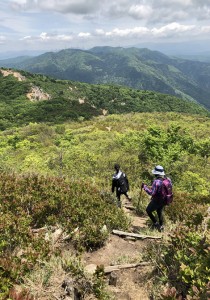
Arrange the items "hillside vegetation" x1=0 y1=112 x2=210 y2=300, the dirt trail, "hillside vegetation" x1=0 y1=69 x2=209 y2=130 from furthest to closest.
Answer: "hillside vegetation" x1=0 y1=69 x2=209 y2=130 < the dirt trail < "hillside vegetation" x1=0 y1=112 x2=210 y2=300

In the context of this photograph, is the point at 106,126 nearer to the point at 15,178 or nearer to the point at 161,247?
the point at 15,178

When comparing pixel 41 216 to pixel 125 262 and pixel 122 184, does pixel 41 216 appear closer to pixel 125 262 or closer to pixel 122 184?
pixel 125 262

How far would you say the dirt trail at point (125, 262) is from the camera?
4566 mm

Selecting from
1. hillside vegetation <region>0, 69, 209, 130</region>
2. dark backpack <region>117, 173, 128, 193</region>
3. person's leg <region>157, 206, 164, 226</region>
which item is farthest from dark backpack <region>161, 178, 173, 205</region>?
hillside vegetation <region>0, 69, 209, 130</region>

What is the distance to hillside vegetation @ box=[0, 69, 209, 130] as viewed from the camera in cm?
8568

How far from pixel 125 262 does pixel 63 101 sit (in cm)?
9647

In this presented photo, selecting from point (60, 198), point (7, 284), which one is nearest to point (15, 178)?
point (60, 198)

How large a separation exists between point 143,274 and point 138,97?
130m

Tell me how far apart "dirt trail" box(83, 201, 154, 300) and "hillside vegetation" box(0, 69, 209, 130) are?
73.8m

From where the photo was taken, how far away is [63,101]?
9875 centimetres

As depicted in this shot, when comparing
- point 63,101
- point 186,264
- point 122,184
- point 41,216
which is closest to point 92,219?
point 41,216

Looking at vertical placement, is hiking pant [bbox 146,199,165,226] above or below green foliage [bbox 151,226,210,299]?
below

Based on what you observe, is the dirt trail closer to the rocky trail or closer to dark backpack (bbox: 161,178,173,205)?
the rocky trail

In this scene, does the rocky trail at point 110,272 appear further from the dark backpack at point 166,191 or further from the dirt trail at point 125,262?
the dark backpack at point 166,191
